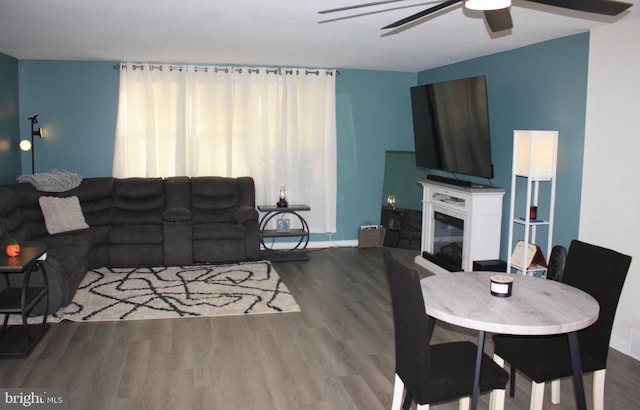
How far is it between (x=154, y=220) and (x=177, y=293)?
1581mm

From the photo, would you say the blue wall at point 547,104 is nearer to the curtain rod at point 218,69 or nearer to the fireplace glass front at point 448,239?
the fireplace glass front at point 448,239

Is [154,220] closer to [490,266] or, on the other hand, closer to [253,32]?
[253,32]

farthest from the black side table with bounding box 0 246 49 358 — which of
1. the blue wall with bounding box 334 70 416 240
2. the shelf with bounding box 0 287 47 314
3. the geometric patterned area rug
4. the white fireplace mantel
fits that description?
the blue wall with bounding box 334 70 416 240

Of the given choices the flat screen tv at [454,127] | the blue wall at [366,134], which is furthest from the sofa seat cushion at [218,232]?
the flat screen tv at [454,127]

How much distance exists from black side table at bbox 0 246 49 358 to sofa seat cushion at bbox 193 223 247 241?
2.06m

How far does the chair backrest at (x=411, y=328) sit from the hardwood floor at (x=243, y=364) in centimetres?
77

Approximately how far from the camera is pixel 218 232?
247 inches

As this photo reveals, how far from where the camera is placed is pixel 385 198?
7441 millimetres

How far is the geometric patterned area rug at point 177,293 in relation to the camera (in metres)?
4.69

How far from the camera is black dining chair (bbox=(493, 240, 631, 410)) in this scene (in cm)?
270

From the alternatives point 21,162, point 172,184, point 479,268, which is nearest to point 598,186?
point 479,268

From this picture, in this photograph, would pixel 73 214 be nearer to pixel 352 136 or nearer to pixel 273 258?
pixel 273 258

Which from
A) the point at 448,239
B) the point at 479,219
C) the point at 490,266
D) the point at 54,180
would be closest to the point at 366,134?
the point at 448,239

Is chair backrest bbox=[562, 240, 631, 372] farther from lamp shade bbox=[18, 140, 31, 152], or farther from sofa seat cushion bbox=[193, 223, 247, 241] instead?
lamp shade bbox=[18, 140, 31, 152]
